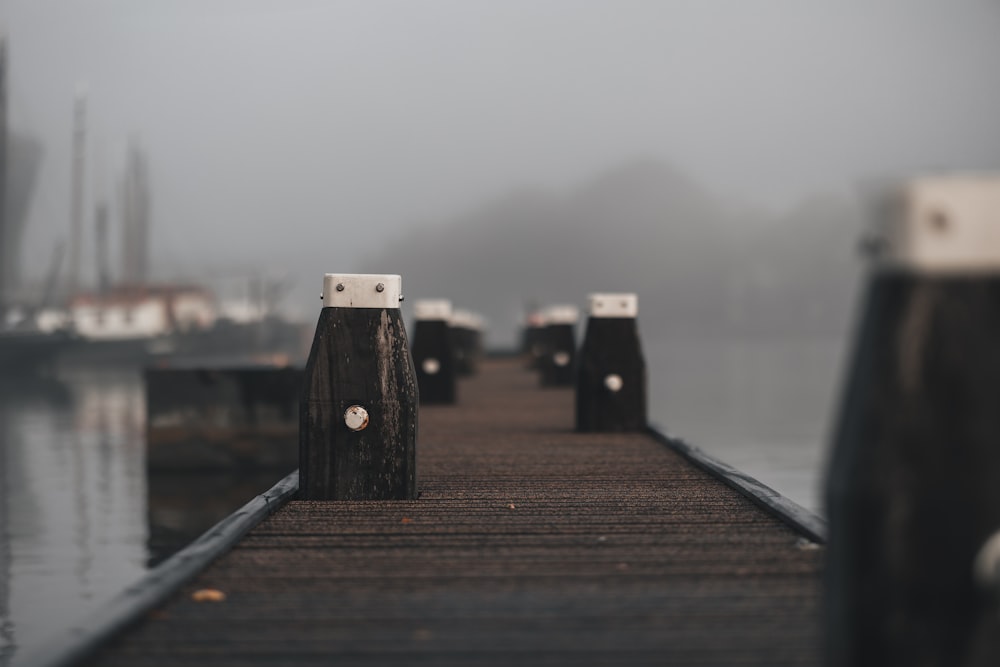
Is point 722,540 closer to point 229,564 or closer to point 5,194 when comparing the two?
point 229,564

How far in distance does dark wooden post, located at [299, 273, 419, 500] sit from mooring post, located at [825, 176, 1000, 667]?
15.8ft

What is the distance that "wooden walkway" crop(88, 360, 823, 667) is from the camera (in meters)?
4.43

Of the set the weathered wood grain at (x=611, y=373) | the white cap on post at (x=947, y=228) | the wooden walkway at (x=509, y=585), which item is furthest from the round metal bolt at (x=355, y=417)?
the weathered wood grain at (x=611, y=373)

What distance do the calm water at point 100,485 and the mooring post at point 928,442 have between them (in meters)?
10.8

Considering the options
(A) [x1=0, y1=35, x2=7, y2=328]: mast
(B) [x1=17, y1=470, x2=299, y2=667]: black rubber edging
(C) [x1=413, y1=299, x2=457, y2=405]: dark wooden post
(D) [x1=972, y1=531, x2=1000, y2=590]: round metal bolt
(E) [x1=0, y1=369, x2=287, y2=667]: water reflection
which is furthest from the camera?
(A) [x1=0, y1=35, x2=7, y2=328]: mast

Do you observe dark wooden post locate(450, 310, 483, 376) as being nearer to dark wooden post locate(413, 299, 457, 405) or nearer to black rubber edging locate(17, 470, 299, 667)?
dark wooden post locate(413, 299, 457, 405)

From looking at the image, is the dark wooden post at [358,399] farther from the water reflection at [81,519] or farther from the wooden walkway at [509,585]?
the water reflection at [81,519]

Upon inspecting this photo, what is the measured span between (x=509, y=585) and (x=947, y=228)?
2.87 metres

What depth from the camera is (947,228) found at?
331 centimetres

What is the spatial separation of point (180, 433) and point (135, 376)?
8477cm

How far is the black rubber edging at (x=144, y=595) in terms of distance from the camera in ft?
14.0

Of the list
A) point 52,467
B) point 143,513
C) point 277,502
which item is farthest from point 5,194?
point 277,502

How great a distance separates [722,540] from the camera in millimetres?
6578

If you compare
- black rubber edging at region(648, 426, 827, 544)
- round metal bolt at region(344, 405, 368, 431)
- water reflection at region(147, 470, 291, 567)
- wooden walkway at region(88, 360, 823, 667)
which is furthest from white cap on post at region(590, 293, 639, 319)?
water reflection at region(147, 470, 291, 567)
